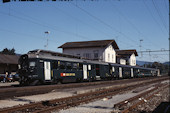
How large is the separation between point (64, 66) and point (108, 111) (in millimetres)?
12287

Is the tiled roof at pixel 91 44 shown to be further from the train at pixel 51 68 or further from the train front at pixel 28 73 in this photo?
the train front at pixel 28 73

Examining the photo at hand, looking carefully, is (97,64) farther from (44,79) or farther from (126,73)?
(126,73)

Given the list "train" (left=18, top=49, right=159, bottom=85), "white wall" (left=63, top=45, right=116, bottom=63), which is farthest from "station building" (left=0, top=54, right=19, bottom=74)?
"white wall" (left=63, top=45, right=116, bottom=63)

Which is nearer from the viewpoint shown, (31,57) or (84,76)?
(31,57)

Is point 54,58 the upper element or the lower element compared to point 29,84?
upper

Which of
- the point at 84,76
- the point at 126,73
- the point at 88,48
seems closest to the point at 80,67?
the point at 84,76

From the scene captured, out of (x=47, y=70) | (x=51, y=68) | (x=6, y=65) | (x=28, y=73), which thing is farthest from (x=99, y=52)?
(x=28, y=73)

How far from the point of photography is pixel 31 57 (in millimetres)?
17797

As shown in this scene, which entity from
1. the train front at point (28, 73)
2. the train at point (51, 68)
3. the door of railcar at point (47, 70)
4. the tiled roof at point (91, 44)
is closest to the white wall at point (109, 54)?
the tiled roof at point (91, 44)

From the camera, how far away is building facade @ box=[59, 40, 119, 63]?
50.6m

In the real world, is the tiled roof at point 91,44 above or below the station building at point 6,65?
above

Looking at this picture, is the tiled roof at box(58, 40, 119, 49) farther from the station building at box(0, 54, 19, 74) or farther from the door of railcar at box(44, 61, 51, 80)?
the door of railcar at box(44, 61, 51, 80)

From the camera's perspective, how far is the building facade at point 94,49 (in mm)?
50625

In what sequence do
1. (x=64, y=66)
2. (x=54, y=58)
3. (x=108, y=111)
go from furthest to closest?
(x=64, y=66), (x=54, y=58), (x=108, y=111)
